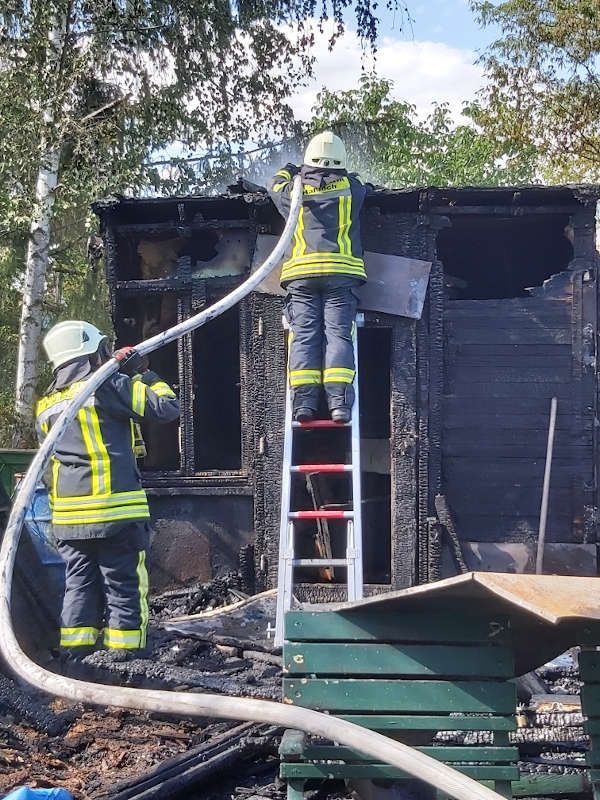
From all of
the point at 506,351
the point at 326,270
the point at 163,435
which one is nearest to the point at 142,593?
the point at 326,270

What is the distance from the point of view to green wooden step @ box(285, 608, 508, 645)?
247 cm

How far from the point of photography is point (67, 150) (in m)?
10.8

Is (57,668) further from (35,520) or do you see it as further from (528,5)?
(528,5)

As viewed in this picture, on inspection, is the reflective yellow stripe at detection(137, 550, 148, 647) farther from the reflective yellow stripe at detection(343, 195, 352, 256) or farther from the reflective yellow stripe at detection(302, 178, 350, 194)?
the reflective yellow stripe at detection(302, 178, 350, 194)

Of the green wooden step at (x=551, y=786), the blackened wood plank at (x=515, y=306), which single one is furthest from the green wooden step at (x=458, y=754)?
the blackened wood plank at (x=515, y=306)

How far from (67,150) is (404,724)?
10.1m

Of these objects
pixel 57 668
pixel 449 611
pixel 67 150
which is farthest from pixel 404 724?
pixel 67 150

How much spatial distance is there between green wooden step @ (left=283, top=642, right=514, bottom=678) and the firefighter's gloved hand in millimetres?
2142

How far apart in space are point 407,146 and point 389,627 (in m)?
15.6

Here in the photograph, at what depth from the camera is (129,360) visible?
425cm

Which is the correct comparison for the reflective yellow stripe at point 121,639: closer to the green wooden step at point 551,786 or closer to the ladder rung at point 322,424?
the ladder rung at point 322,424

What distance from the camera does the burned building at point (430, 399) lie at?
232 inches

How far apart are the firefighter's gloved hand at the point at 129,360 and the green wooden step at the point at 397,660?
7.03 feet

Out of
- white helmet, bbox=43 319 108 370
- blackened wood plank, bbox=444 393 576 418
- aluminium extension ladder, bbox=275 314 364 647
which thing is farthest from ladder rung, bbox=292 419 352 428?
white helmet, bbox=43 319 108 370
